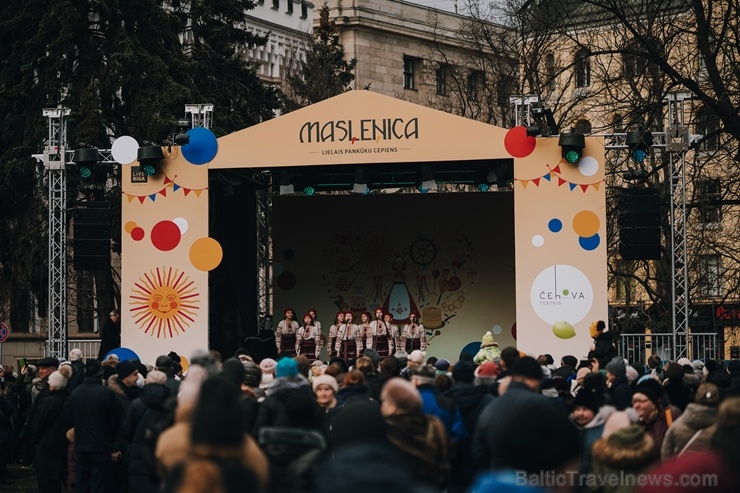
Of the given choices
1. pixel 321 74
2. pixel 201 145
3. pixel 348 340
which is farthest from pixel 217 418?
pixel 321 74

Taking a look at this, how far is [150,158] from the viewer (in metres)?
23.1

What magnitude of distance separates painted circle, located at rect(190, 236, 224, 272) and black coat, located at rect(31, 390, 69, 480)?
10466mm

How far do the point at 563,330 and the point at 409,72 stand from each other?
40736 millimetres

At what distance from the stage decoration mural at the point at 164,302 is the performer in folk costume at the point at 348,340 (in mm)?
4807

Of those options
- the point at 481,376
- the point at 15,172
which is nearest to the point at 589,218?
the point at 481,376

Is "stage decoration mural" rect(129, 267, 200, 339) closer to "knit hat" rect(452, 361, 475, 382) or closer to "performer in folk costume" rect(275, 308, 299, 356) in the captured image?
"performer in folk costume" rect(275, 308, 299, 356)

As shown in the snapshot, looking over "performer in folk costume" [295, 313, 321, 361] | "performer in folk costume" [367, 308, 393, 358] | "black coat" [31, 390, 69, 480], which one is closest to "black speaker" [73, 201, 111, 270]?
"performer in folk costume" [295, 313, 321, 361]

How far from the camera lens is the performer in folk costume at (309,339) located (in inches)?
1055

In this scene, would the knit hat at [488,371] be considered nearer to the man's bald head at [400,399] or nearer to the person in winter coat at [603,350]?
the man's bald head at [400,399]

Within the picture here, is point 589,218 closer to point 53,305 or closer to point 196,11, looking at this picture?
point 53,305

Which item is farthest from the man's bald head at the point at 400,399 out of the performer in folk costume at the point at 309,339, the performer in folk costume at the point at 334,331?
the performer in folk costume at the point at 334,331

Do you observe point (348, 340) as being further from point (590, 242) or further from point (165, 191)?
point (590, 242)

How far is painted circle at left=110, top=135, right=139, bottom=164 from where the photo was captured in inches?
904

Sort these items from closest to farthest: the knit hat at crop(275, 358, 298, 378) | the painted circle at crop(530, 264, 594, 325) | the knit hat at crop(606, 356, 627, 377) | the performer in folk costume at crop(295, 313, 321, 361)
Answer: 1. the knit hat at crop(275, 358, 298, 378)
2. the knit hat at crop(606, 356, 627, 377)
3. the painted circle at crop(530, 264, 594, 325)
4. the performer in folk costume at crop(295, 313, 321, 361)
